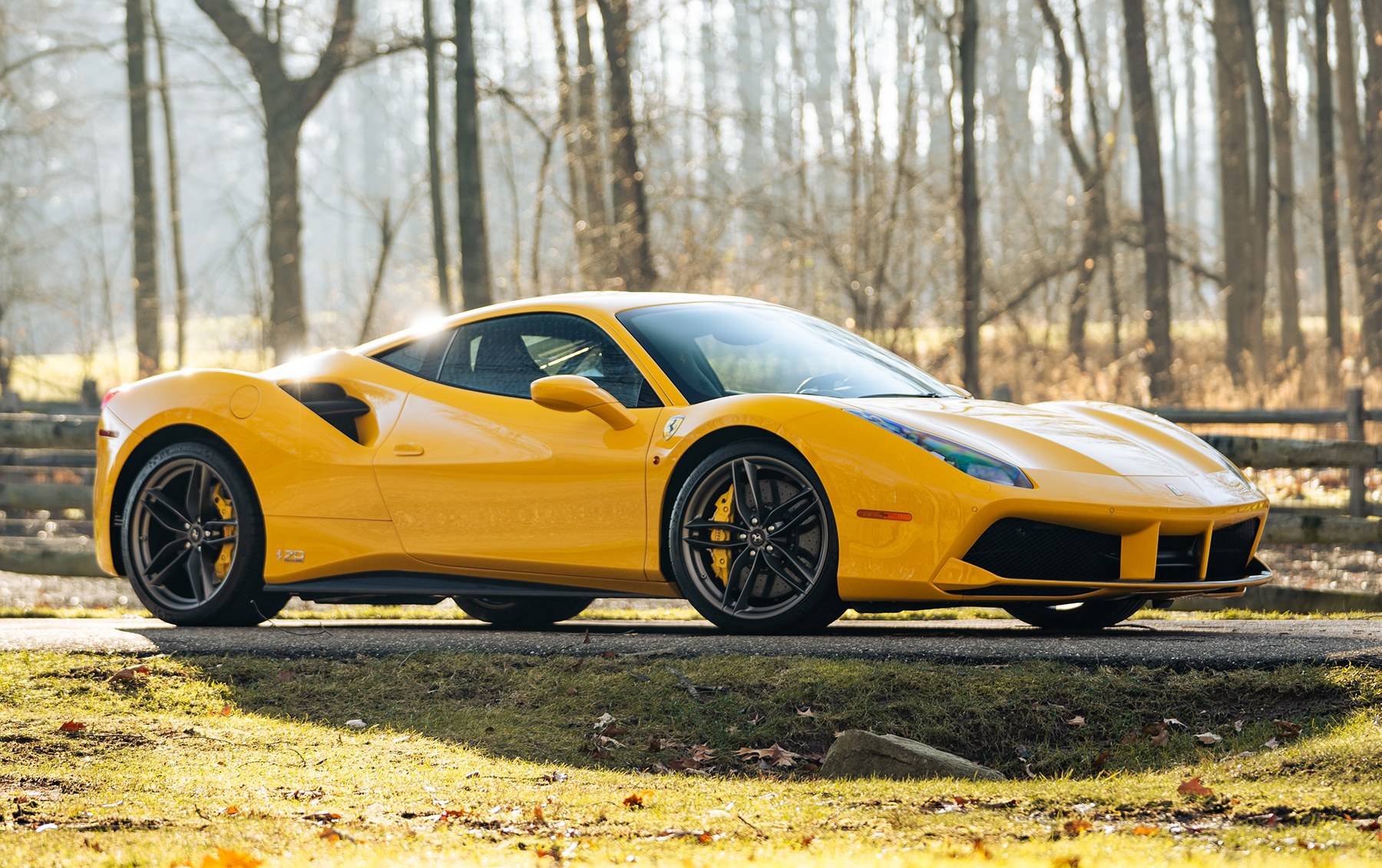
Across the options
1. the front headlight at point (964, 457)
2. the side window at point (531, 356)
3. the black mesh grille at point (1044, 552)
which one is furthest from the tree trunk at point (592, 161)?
the black mesh grille at point (1044, 552)

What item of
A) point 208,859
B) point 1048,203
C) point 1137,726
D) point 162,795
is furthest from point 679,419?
point 1048,203

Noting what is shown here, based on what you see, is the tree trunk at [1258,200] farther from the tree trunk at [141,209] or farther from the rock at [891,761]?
the rock at [891,761]

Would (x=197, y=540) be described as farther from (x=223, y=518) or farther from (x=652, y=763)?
(x=652, y=763)

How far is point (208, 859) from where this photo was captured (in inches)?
133

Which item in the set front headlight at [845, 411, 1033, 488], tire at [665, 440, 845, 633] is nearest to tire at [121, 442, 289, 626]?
tire at [665, 440, 845, 633]

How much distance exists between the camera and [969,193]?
17625 millimetres

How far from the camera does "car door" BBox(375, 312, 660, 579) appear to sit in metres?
6.12

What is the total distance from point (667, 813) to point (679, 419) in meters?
2.30

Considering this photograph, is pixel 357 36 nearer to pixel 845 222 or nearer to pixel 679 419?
pixel 845 222

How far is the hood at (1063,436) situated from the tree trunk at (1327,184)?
2012 centimetres

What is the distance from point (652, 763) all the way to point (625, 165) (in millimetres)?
15038

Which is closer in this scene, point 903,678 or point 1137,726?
point 1137,726

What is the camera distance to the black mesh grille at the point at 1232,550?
19.3ft

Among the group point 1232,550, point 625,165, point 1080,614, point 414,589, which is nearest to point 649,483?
point 414,589
